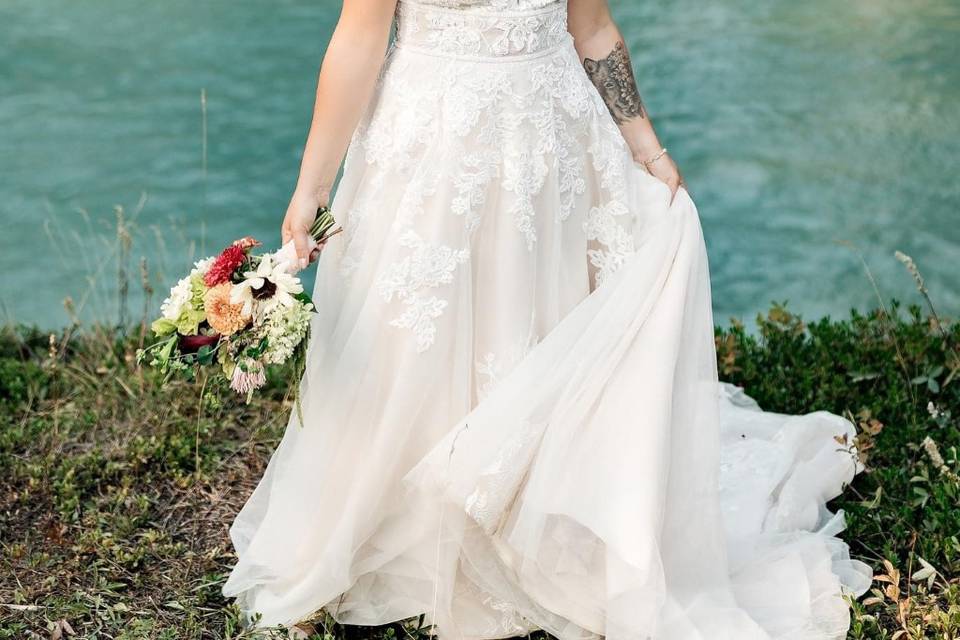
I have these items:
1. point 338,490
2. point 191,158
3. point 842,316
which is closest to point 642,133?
point 338,490

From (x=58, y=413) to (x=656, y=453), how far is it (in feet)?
7.45

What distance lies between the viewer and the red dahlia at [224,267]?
230 cm

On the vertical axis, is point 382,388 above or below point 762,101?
above

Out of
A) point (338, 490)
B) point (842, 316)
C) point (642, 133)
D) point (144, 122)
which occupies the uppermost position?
point (642, 133)

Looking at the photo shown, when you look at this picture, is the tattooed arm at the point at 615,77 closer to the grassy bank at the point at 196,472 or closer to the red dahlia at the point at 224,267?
the red dahlia at the point at 224,267

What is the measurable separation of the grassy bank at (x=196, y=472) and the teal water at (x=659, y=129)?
198 centimetres

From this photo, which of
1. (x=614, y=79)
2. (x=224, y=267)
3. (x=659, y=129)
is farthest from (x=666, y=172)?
(x=659, y=129)

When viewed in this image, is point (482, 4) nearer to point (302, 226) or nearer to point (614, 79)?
point (614, 79)

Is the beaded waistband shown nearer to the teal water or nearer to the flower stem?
the flower stem

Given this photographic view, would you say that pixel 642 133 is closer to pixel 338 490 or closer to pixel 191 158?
pixel 338 490

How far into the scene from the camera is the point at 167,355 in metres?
2.32

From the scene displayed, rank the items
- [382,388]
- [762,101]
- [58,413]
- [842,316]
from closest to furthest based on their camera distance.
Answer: [382,388] < [58,413] < [842,316] < [762,101]

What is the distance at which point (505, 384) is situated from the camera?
2498 millimetres

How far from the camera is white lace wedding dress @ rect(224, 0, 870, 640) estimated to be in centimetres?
244
